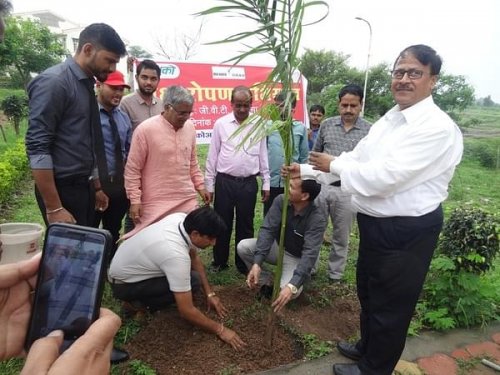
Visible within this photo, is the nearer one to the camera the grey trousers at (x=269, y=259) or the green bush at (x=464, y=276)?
the green bush at (x=464, y=276)

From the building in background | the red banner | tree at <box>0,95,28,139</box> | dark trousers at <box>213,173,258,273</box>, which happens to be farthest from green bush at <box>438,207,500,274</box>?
the building in background

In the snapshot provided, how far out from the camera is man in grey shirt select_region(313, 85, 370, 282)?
11.6 feet

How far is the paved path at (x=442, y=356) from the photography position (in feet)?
7.64

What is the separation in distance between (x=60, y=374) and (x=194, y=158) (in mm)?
2666

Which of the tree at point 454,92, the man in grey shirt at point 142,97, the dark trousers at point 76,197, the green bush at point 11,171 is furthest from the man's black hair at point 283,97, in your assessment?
the tree at point 454,92

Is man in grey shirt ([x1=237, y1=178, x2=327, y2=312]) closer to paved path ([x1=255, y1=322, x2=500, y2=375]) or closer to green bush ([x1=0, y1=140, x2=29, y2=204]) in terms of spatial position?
paved path ([x1=255, y1=322, x2=500, y2=375])

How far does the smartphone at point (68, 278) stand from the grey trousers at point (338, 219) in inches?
100

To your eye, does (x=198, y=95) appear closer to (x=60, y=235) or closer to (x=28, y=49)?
(x=60, y=235)

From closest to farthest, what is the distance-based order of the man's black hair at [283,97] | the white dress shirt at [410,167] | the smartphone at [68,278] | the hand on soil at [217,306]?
the smartphone at [68,278] → the white dress shirt at [410,167] → the man's black hair at [283,97] → the hand on soil at [217,306]

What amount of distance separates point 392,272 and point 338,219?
1633 millimetres

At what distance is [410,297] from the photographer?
78.0 inches

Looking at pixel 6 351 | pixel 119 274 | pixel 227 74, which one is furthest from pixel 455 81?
pixel 6 351

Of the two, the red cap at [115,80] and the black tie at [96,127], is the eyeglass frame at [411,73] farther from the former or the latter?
the red cap at [115,80]

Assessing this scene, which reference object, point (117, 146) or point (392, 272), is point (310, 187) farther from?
point (117, 146)
